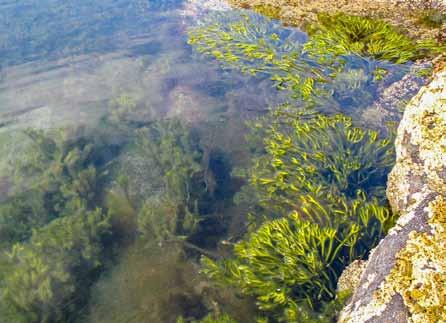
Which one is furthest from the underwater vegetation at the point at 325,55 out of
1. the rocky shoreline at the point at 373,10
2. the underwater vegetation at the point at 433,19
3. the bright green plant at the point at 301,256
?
the bright green plant at the point at 301,256

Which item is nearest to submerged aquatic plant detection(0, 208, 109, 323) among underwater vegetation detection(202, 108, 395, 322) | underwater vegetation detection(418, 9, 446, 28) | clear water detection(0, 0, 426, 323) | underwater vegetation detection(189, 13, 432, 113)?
clear water detection(0, 0, 426, 323)

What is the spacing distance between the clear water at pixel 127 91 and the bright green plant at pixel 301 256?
267 millimetres

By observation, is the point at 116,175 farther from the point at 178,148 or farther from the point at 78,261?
the point at 78,261

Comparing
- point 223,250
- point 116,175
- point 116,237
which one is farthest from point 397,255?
point 116,175

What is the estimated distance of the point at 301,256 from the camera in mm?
3605

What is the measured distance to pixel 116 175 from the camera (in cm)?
532

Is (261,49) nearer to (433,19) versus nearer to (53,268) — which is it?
(433,19)

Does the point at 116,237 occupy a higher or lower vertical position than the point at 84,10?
lower

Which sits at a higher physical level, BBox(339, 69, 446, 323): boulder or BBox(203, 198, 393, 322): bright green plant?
BBox(339, 69, 446, 323): boulder

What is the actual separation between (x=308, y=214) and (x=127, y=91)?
4515 millimetres

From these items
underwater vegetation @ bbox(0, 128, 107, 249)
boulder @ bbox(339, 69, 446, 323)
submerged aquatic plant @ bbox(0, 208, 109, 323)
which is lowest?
submerged aquatic plant @ bbox(0, 208, 109, 323)

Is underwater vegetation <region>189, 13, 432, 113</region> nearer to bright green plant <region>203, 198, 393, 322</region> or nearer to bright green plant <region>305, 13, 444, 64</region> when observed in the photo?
bright green plant <region>305, 13, 444, 64</region>

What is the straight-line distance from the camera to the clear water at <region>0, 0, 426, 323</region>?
3.85 meters

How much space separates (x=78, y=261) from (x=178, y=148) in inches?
84.0
